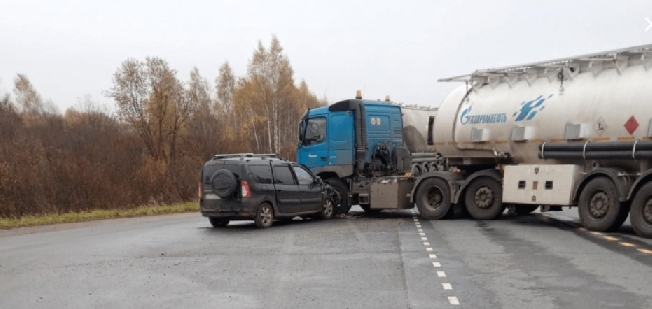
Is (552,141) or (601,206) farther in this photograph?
(552,141)

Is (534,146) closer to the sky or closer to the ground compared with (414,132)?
closer to the ground

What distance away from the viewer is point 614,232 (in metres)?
13.5

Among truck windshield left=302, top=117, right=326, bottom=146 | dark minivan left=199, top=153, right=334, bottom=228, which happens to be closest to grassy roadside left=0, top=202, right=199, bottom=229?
dark minivan left=199, top=153, right=334, bottom=228

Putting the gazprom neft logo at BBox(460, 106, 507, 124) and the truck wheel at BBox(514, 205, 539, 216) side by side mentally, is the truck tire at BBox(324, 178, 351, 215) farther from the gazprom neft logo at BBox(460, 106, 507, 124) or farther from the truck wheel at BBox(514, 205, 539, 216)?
the truck wheel at BBox(514, 205, 539, 216)

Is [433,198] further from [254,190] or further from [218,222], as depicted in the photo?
[218,222]

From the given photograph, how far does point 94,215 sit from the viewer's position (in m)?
22.2

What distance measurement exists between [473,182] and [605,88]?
13.9 ft

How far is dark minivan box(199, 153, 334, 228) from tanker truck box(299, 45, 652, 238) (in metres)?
2.19

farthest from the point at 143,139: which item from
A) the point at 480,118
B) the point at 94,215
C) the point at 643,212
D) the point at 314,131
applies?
the point at 643,212

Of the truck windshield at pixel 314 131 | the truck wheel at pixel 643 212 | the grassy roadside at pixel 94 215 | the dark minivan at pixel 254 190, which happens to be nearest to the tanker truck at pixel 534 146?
the truck wheel at pixel 643 212

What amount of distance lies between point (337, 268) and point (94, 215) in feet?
48.9

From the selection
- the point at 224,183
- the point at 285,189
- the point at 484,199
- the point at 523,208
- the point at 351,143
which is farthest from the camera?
the point at 351,143

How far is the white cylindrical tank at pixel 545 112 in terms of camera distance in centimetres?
1316

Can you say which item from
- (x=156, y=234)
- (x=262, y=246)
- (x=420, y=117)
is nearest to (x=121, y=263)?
(x=262, y=246)
